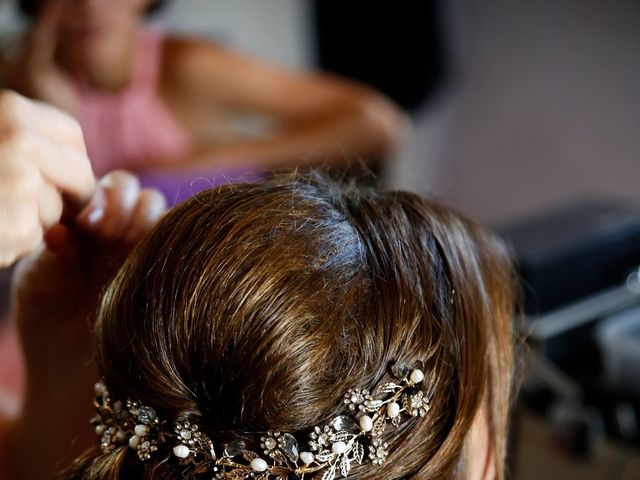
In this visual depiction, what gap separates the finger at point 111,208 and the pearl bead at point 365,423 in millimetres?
277

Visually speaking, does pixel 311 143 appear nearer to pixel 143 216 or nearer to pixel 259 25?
pixel 143 216

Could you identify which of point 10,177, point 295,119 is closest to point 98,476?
point 10,177

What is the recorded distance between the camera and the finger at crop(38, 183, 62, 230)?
1.61 ft

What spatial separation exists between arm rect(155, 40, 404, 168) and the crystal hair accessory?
109 centimetres

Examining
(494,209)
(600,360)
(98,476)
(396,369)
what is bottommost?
(494,209)

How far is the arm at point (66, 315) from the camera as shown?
1.93 ft

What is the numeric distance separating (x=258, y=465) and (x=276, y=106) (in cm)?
131

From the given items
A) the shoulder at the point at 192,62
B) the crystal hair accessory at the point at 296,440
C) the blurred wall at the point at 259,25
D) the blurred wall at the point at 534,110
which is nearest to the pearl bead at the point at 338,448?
the crystal hair accessory at the point at 296,440

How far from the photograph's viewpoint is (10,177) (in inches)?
17.6

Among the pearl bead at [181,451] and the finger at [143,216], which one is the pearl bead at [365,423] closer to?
the pearl bead at [181,451]

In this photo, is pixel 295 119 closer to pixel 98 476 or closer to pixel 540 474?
pixel 540 474

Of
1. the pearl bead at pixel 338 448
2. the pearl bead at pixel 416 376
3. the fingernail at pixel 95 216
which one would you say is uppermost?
the pearl bead at pixel 416 376

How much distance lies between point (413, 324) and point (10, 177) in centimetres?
27

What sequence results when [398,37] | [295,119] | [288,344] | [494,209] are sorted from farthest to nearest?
[494,209]
[398,37]
[295,119]
[288,344]
